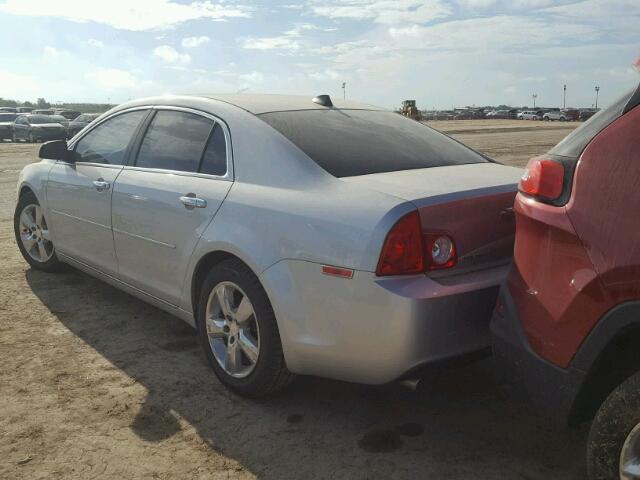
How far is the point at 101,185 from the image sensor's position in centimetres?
433

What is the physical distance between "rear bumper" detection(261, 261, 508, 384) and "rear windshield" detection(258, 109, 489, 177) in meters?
0.61

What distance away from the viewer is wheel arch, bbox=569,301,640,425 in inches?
79.3

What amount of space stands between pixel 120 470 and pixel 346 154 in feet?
6.02

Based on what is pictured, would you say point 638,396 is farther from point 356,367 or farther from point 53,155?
point 53,155

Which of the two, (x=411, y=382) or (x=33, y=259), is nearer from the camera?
(x=411, y=382)

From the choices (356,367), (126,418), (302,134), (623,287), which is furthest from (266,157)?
(623,287)

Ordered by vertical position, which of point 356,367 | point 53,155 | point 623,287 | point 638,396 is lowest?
point 356,367

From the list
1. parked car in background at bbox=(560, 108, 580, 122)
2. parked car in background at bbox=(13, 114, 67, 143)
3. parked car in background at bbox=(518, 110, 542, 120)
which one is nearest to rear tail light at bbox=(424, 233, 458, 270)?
parked car in background at bbox=(13, 114, 67, 143)

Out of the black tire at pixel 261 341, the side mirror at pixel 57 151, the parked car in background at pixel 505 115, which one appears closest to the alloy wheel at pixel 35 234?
the side mirror at pixel 57 151

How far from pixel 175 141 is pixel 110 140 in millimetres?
936

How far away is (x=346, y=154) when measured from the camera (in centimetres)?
326

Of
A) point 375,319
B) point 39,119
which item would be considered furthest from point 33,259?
point 39,119

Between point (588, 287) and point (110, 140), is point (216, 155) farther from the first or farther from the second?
point (588, 287)

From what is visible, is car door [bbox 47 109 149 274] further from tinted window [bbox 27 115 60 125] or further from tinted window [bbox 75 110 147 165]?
tinted window [bbox 27 115 60 125]
